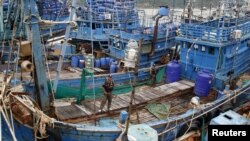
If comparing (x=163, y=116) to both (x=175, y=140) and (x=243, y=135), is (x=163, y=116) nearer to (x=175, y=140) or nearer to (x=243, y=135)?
(x=175, y=140)

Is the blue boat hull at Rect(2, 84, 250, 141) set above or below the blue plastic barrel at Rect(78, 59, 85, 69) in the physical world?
below

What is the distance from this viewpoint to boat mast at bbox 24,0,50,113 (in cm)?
950

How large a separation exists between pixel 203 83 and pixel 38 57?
7.57 m

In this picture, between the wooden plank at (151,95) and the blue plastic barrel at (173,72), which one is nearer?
the wooden plank at (151,95)

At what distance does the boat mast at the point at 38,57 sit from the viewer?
9.50 metres

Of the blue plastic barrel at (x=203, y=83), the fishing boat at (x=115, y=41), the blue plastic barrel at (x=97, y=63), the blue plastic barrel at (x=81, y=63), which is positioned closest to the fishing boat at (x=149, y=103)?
the blue plastic barrel at (x=203, y=83)

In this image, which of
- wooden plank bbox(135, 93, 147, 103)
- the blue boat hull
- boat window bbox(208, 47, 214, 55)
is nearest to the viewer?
the blue boat hull

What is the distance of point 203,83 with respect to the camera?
13.6 meters

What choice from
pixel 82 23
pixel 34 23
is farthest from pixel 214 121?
pixel 82 23

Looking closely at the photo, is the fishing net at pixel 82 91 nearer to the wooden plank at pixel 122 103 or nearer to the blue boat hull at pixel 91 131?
the wooden plank at pixel 122 103

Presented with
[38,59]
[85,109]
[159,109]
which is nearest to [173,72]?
[159,109]

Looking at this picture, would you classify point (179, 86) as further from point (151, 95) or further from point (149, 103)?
point (149, 103)

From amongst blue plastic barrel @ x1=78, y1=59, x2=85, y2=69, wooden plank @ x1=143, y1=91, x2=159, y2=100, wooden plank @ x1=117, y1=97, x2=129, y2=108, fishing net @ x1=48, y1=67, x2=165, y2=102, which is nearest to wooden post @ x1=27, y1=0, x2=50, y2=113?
fishing net @ x1=48, y1=67, x2=165, y2=102

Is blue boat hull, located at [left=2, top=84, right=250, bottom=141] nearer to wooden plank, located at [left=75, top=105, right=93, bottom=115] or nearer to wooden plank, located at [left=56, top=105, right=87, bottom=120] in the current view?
wooden plank, located at [left=75, top=105, right=93, bottom=115]
